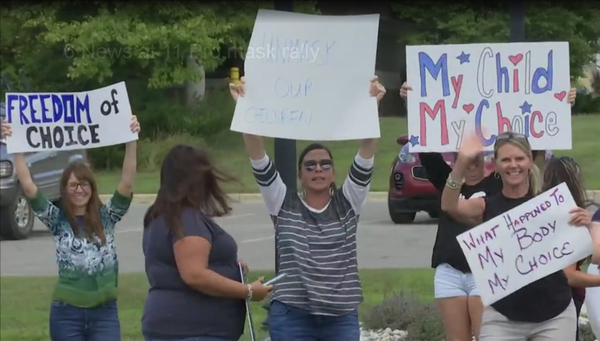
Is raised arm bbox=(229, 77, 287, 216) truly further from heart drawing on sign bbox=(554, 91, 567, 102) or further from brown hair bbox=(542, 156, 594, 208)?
heart drawing on sign bbox=(554, 91, 567, 102)

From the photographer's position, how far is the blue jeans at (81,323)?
5.50 meters

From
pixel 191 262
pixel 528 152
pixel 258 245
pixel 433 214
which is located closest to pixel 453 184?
pixel 528 152

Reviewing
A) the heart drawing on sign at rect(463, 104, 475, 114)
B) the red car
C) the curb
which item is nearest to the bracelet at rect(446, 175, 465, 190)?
the heart drawing on sign at rect(463, 104, 475, 114)

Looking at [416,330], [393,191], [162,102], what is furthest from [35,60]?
[416,330]

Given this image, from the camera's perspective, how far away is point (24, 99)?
6.12 metres

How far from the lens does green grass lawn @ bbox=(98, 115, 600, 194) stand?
2097 centimetres

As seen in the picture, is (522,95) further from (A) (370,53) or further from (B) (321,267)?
(B) (321,267)

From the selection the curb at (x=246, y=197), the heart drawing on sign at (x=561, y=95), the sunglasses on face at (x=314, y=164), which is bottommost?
the curb at (x=246, y=197)

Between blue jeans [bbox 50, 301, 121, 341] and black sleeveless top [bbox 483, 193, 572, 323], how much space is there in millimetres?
1956

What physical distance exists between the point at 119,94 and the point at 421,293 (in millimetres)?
4118

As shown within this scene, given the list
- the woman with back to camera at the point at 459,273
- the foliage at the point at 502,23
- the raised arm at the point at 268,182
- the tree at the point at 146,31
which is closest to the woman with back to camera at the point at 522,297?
the woman with back to camera at the point at 459,273

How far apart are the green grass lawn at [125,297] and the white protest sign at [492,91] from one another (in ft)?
8.51

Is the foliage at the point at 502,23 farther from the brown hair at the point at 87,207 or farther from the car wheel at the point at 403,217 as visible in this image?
the brown hair at the point at 87,207

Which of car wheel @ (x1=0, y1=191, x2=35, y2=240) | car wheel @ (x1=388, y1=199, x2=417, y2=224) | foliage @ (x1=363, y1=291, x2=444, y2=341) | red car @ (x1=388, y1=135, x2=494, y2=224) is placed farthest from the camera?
car wheel @ (x1=388, y1=199, x2=417, y2=224)
